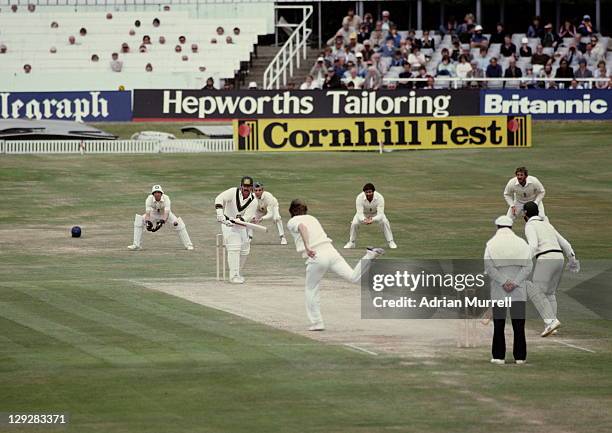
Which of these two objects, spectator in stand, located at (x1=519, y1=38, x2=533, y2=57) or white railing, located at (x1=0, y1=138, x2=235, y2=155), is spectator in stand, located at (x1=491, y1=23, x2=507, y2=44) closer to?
spectator in stand, located at (x1=519, y1=38, x2=533, y2=57)

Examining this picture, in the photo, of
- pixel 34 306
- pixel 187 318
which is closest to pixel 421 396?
pixel 187 318

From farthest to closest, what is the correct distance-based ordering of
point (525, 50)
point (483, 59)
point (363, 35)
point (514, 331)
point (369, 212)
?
1. point (363, 35)
2. point (525, 50)
3. point (483, 59)
4. point (369, 212)
5. point (514, 331)

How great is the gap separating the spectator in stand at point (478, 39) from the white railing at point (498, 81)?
2677 mm

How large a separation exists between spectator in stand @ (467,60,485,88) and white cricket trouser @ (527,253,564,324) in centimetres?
3508

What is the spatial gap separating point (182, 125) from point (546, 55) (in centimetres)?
1470

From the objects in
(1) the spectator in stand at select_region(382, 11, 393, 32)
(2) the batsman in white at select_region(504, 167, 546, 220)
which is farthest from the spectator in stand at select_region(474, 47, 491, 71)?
(2) the batsman in white at select_region(504, 167, 546, 220)

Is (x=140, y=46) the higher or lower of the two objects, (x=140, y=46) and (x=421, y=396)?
the higher

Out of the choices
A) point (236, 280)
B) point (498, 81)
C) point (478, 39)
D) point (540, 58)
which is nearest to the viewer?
point (236, 280)

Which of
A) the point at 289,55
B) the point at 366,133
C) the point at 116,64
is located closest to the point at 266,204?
the point at 366,133

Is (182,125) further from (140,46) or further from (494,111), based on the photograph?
(494,111)

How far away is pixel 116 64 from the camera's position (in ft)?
186

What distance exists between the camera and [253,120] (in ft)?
166

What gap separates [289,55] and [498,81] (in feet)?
33.3

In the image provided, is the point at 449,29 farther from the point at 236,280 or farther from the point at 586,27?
the point at 236,280
